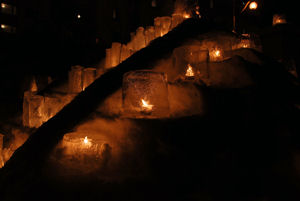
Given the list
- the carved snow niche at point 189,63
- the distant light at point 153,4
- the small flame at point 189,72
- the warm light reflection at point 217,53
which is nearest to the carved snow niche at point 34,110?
the carved snow niche at point 189,63

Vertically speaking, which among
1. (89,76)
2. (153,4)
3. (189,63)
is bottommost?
(89,76)

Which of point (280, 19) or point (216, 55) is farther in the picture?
point (280, 19)

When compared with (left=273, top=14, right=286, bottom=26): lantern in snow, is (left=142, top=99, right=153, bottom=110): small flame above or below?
below

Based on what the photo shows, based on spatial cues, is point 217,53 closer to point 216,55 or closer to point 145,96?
point 216,55

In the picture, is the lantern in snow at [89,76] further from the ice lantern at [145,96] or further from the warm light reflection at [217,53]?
the warm light reflection at [217,53]

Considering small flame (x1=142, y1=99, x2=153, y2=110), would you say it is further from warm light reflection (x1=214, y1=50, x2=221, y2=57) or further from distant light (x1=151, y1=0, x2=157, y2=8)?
distant light (x1=151, y1=0, x2=157, y2=8)

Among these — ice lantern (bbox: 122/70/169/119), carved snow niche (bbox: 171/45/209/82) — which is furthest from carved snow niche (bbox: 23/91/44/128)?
carved snow niche (bbox: 171/45/209/82)

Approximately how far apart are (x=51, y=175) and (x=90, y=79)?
621 centimetres

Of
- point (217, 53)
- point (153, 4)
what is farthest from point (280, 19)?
point (153, 4)

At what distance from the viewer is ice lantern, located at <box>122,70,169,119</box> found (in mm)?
6676

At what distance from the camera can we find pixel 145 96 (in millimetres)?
6715

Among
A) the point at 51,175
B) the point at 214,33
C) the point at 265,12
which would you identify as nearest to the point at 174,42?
the point at 214,33

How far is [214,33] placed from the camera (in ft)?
41.6

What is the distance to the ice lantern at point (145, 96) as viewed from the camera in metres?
6.68
